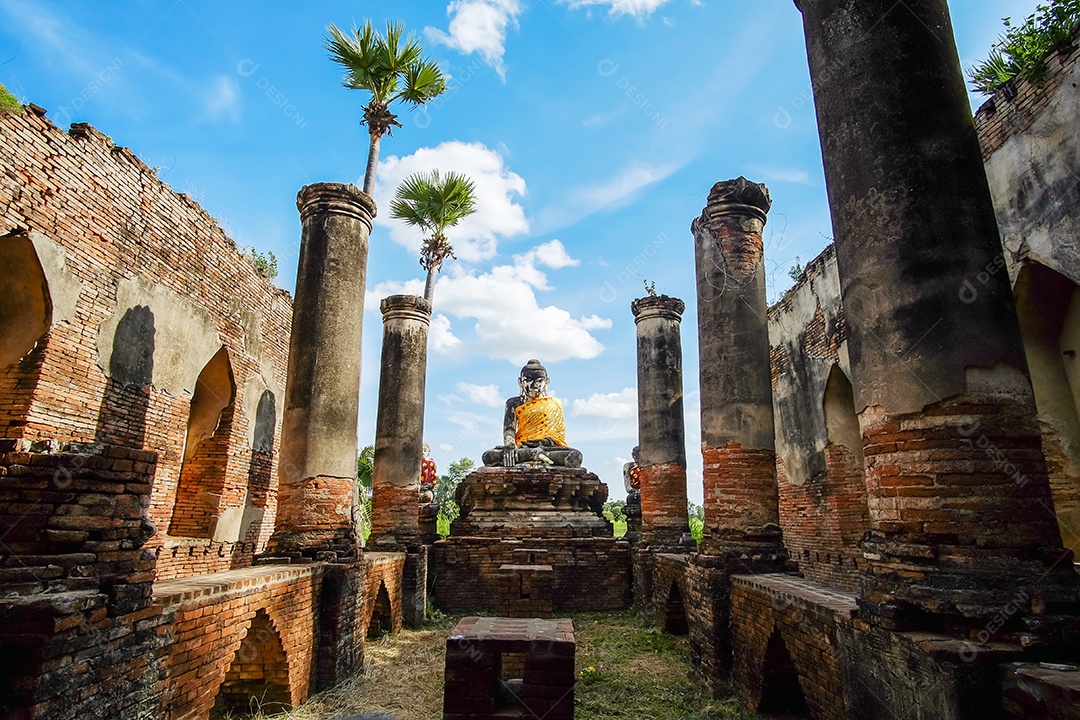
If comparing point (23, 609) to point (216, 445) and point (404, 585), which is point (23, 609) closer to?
point (404, 585)

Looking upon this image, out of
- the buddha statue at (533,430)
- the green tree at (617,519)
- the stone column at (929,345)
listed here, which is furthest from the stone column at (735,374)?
the green tree at (617,519)

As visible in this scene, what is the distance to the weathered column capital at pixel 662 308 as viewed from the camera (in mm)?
13141

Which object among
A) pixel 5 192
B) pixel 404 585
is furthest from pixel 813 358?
pixel 5 192

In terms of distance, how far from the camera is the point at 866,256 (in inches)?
150

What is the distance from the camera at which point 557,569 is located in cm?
1193

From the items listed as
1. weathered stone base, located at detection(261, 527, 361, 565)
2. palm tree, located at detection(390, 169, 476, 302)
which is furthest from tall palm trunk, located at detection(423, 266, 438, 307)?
weathered stone base, located at detection(261, 527, 361, 565)

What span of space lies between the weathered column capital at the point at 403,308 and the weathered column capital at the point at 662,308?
15.6 ft

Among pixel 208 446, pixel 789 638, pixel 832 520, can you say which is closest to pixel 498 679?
pixel 789 638

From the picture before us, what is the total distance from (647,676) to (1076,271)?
6.23 m

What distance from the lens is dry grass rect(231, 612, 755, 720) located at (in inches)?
236

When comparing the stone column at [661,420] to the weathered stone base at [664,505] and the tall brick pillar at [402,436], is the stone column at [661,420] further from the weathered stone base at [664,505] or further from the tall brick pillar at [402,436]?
the tall brick pillar at [402,436]

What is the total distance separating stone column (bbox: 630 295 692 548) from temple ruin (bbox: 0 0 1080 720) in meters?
0.06

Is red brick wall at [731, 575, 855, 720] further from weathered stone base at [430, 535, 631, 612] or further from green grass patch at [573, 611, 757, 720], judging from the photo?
weathered stone base at [430, 535, 631, 612]

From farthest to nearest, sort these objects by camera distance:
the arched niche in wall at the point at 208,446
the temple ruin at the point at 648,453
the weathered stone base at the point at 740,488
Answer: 1. the arched niche in wall at the point at 208,446
2. the weathered stone base at the point at 740,488
3. the temple ruin at the point at 648,453
